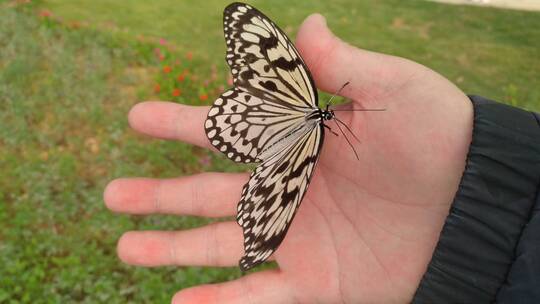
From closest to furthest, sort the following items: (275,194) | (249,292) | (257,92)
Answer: (275,194)
(257,92)
(249,292)

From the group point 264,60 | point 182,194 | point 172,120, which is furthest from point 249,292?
point 264,60

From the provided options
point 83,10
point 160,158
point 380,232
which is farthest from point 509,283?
point 83,10

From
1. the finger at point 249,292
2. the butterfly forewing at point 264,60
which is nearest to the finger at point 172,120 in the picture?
the butterfly forewing at point 264,60

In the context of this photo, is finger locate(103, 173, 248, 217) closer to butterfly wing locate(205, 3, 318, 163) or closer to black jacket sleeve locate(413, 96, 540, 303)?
butterfly wing locate(205, 3, 318, 163)

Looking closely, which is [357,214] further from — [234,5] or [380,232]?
[234,5]

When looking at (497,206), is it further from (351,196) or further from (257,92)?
(257,92)

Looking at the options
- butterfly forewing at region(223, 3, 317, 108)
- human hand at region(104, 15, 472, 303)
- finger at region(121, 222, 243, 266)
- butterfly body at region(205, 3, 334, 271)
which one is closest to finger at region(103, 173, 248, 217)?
human hand at region(104, 15, 472, 303)
